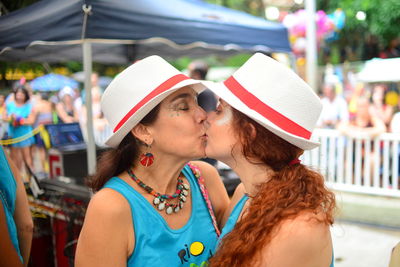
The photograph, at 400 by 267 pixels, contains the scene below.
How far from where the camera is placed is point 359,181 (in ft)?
21.7

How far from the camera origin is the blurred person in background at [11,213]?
1.58 metres

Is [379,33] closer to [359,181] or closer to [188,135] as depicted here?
[359,181]

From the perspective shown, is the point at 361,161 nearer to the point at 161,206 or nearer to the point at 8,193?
the point at 161,206

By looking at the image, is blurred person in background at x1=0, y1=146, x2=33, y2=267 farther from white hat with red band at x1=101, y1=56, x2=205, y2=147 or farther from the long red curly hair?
the long red curly hair

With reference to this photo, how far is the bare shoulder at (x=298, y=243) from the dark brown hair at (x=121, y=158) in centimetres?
73

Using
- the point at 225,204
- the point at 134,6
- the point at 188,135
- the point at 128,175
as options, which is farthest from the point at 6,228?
the point at 134,6

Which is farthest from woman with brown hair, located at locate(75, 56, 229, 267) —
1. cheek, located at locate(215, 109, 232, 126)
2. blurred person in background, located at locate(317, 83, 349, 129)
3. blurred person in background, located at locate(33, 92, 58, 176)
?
blurred person in background, located at locate(317, 83, 349, 129)

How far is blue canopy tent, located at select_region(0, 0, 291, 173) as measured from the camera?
3592 millimetres

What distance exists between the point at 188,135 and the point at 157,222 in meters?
0.39

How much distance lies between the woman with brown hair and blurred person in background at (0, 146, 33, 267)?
308 mm

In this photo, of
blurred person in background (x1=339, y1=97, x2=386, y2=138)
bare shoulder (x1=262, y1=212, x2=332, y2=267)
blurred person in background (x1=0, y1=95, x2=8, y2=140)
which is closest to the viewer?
bare shoulder (x1=262, y1=212, x2=332, y2=267)

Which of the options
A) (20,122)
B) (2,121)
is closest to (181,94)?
(2,121)

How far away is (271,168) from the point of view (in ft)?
5.24

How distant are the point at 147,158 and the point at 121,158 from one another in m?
0.12
